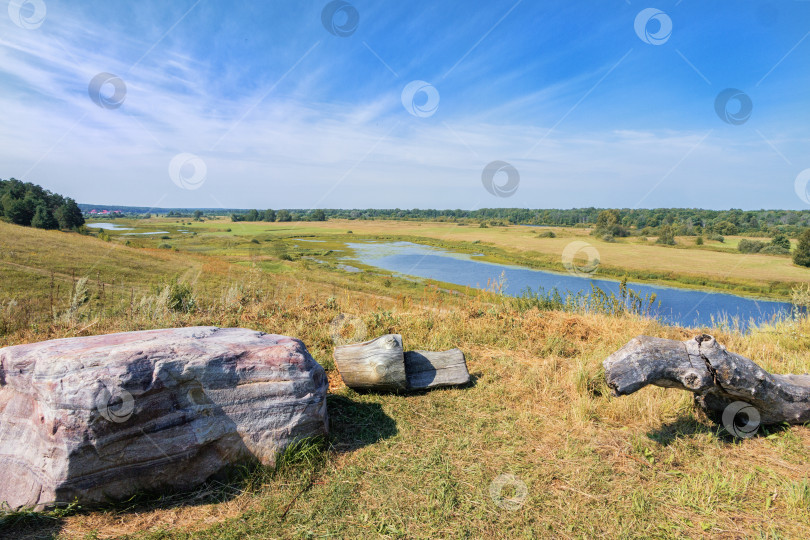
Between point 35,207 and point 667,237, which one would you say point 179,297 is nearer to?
point 35,207

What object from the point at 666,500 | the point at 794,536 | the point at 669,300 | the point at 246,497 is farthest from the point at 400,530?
the point at 669,300

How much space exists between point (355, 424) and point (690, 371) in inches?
165

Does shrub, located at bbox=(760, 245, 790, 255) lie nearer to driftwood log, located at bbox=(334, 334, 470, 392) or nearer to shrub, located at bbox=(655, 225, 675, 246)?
shrub, located at bbox=(655, 225, 675, 246)

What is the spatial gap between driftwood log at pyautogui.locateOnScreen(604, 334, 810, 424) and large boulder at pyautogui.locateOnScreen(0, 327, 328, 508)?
3.56m

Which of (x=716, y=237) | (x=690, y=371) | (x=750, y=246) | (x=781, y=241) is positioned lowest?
(x=690, y=371)

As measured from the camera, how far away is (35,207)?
6291cm

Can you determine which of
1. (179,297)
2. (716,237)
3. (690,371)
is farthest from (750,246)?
(179,297)

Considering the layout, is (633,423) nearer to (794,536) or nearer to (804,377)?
(794,536)

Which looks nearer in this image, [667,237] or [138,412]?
[138,412]

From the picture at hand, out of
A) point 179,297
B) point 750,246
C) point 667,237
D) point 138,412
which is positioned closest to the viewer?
point 138,412

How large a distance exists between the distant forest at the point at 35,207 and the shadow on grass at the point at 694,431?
Answer: 8453 cm

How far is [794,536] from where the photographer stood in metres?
3.25

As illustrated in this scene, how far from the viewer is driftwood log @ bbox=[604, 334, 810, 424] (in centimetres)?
411

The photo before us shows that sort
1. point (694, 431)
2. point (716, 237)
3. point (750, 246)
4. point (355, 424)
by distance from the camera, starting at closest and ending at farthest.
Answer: point (694, 431) → point (355, 424) → point (750, 246) → point (716, 237)
